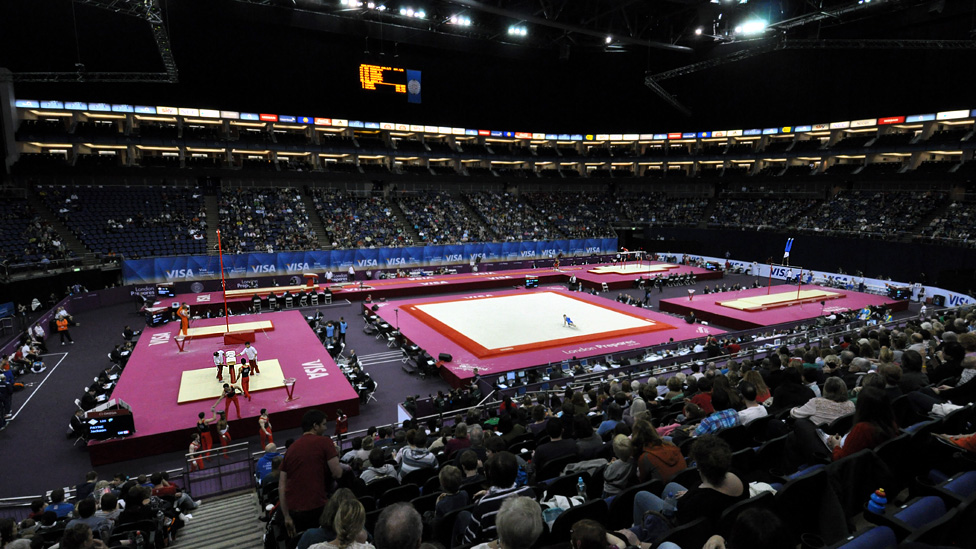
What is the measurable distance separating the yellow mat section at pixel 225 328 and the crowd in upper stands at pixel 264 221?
14.4 metres

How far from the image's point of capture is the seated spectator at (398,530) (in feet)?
10.1

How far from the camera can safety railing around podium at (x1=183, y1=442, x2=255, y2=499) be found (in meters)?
11.0

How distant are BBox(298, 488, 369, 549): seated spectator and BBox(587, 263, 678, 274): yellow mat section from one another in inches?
1462

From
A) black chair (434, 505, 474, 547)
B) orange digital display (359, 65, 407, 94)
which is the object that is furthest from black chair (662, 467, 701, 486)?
orange digital display (359, 65, 407, 94)

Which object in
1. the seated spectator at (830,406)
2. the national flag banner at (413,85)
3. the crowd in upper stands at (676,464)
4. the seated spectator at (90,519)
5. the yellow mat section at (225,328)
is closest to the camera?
the crowd in upper stands at (676,464)

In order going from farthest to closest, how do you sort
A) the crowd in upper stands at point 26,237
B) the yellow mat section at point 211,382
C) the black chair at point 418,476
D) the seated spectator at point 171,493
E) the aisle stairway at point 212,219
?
the aisle stairway at point 212,219
the crowd in upper stands at point 26,237
the yellow mat section at point 211,382
the seated spectator at point 171,493
the black chair at point 418,476

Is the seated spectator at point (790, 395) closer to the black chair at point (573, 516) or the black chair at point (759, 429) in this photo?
the black chair at point (759, 429)

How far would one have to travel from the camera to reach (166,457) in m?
13.1

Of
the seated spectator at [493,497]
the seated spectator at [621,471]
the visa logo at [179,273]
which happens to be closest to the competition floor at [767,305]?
the seated spectator at [621,471]

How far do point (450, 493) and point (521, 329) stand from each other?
19.2 metres

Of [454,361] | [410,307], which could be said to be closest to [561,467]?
[454,361]

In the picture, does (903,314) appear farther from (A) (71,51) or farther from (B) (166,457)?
(A) (71,51)

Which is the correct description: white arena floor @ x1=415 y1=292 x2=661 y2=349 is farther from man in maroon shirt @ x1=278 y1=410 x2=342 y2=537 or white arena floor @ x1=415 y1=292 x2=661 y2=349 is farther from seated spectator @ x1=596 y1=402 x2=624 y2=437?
man in maroon shirt @ x1=278 y1=410 x2=342 y2=537

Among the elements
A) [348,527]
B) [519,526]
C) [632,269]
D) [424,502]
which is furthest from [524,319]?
[519,526]
